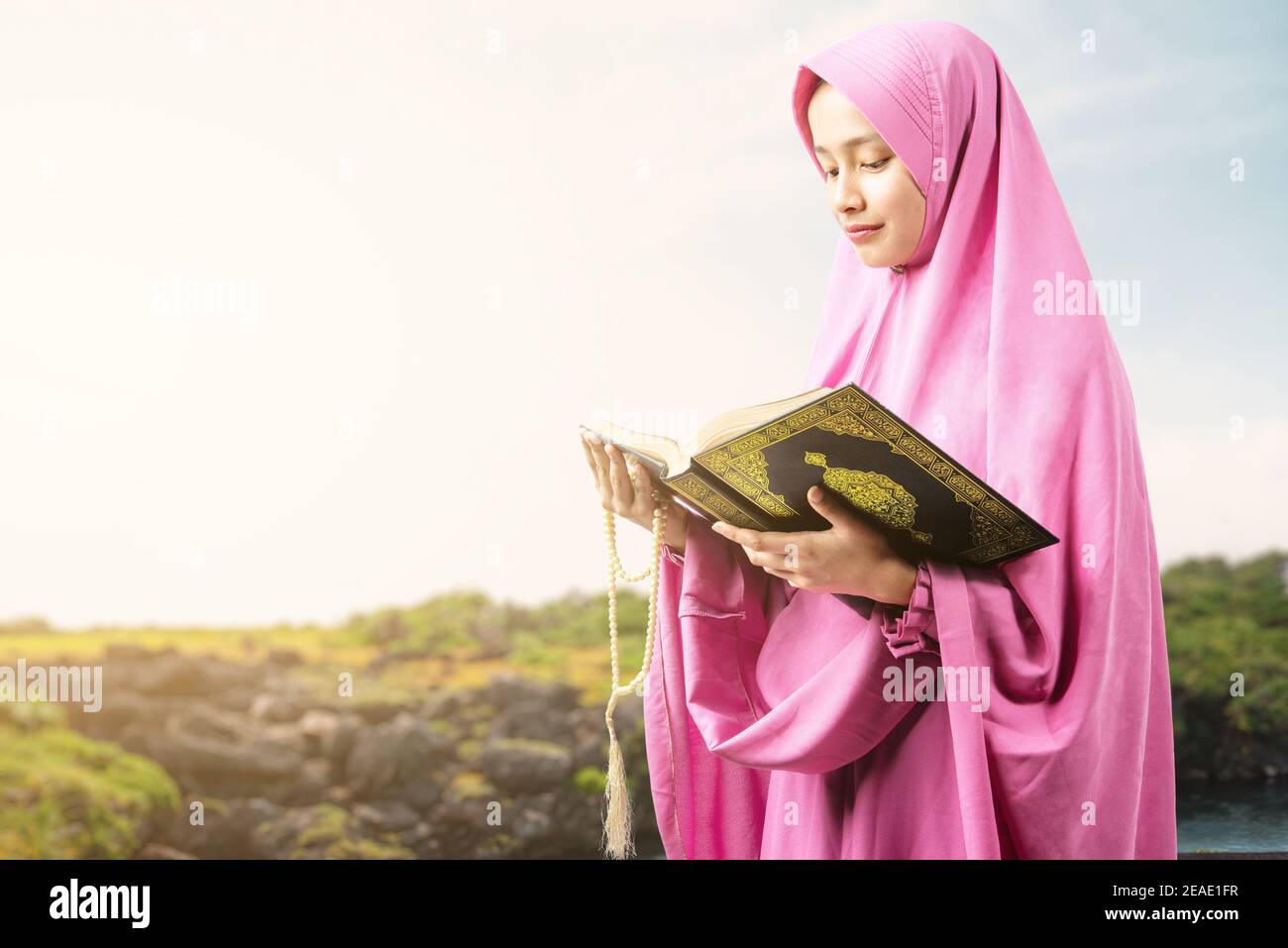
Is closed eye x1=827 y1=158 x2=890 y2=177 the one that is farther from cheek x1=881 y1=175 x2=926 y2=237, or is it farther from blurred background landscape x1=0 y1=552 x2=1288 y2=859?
blurred background landscape x1=0 y1=552 x2=1288 y2=859

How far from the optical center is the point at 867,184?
1130mm

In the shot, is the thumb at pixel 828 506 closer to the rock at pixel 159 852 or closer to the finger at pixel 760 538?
the finger at pixel 760 538

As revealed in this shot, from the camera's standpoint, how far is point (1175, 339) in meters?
3.27

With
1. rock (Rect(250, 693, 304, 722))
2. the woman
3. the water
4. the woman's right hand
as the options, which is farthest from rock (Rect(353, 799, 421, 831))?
the woman's right hand

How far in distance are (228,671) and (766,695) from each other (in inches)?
111

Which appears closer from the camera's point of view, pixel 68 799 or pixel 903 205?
pixel 903 205

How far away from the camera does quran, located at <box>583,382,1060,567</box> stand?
914 mm

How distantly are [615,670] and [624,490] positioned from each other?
24 centimetres

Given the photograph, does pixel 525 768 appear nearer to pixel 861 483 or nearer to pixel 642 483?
pixel 642 483

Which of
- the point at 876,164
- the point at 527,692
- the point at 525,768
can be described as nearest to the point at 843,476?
the point at 876,164
